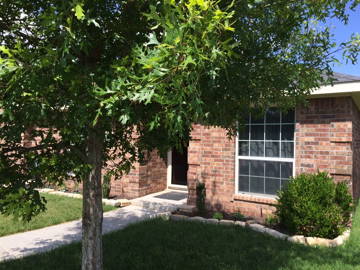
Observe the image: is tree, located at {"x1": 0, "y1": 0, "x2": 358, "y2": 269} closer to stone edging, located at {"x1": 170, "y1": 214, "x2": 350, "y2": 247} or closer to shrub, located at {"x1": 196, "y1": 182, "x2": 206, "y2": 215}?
stone edging, located at {"x1": 170, "y1": 214, "x2": 350, "y2": 247}

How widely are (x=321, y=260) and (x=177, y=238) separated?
2.83m

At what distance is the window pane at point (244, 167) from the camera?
8664 mm

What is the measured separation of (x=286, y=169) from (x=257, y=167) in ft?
2.70

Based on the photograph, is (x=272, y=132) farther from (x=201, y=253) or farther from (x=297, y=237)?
(x=201, y=253)

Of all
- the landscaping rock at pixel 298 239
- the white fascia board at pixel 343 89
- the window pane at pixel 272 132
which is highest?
the white fascia board at pixel 343 89

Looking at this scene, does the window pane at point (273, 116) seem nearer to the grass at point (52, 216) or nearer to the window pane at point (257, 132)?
the window pane at point (257, 132)

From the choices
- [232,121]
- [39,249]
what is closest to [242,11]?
[232,121]

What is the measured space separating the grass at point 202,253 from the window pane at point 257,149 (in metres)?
2.56

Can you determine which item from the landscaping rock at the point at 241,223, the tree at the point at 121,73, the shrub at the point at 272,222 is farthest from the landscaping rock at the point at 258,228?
the tree at the point at 121,73

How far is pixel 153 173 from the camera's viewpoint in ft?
37.8

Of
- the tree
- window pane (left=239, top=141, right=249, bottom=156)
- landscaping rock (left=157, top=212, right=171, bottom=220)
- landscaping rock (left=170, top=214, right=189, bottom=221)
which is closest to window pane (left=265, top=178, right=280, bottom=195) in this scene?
window pane (left=239, top=141, right=249, bottom=156)

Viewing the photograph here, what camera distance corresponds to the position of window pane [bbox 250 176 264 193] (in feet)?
27.8

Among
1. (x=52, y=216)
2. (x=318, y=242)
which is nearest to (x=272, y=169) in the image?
(x=318, y=242)

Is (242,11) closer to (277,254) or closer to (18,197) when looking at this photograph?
(18,197)
